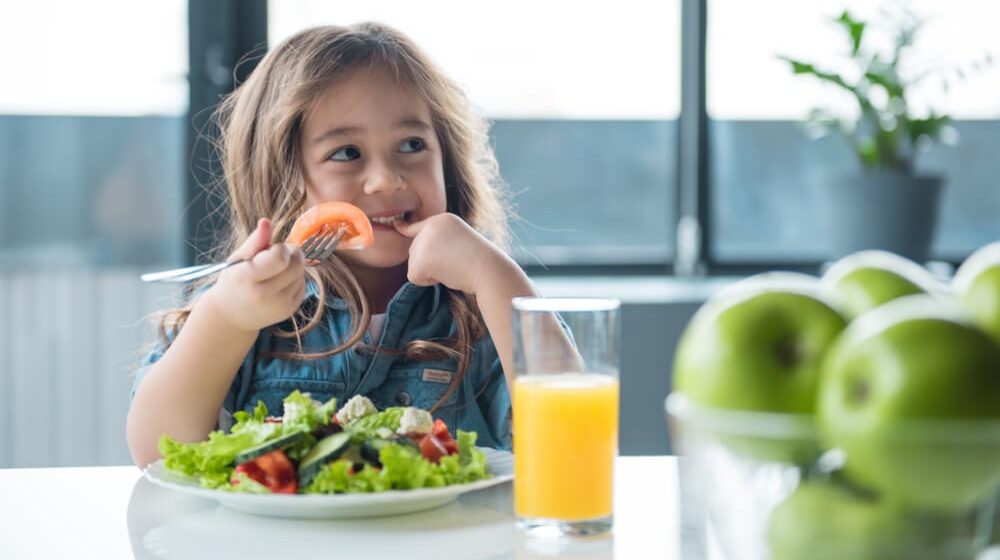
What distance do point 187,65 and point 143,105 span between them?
0.14 meters

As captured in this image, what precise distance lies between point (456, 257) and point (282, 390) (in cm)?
32

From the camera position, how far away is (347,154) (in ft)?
5.28

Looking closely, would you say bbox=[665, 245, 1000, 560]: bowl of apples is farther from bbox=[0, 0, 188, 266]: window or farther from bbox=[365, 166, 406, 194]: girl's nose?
bbox=[0, 0, 188, 266]: window

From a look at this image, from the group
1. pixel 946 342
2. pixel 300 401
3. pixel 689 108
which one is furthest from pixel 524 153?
pixel 946 342

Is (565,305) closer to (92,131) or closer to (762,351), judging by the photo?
(762,351)

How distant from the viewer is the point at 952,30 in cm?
323

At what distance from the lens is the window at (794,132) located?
3.24m

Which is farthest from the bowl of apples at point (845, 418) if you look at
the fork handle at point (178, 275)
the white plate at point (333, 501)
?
the fork handle at point (178, 275)

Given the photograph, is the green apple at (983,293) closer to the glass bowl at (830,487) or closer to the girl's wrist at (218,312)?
the glass bowl at (830,487)

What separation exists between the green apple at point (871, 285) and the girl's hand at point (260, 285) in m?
0.65

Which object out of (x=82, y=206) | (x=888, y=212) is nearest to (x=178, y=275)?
(x=82, y=206)

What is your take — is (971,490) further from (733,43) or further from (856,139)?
(733,43)

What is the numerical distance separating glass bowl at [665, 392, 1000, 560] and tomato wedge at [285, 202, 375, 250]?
831mm

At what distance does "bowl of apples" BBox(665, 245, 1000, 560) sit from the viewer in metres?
0.54
